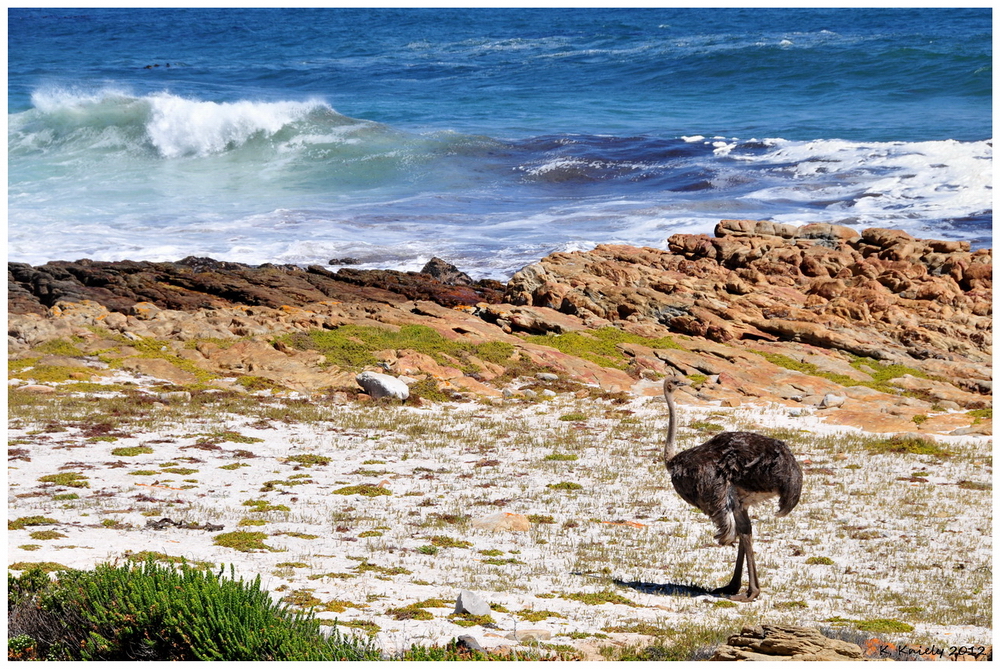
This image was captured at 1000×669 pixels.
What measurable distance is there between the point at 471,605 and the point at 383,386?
13781 millimetres

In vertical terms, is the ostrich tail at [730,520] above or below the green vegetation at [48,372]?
above

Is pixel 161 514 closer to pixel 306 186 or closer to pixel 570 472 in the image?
pixel 570 472

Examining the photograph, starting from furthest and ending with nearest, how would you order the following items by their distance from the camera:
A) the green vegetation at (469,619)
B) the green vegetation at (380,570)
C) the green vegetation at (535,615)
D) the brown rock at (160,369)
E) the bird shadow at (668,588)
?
the brown rock at (160,369), the green vegetation at (380,570), the bird shadow at (668,588), the green vegetation at (535,615), the green vegetation at (469,619)

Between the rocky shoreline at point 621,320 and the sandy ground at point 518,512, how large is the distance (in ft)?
10.8

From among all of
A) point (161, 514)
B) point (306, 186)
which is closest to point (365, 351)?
point (161, 514)

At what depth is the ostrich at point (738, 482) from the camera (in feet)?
37.0

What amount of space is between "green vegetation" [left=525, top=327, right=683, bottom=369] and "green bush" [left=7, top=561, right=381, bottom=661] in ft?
63.4

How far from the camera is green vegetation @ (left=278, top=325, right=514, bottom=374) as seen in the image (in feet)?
85.6

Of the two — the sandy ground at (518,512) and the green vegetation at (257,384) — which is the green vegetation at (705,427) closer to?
the sandy ground at (518,512)

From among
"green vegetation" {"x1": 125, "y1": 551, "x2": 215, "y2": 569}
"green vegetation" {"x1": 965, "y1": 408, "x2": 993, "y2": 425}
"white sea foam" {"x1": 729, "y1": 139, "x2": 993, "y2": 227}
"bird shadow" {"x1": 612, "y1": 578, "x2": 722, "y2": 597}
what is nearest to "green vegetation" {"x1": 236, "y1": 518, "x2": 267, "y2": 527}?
"green vegetation" {"x1": 125, "y1": 551, "x2": 215, "y2": 569}

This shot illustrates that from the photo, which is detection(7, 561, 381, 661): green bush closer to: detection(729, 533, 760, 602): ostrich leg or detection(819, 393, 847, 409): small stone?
detection(729, 533, 760, 602): ostrich leg

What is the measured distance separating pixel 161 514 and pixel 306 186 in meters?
52.4

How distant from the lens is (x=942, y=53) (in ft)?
264

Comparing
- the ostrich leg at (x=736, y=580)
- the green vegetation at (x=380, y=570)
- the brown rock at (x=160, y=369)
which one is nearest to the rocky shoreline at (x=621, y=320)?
the brown rock at (x=160, y=369)
